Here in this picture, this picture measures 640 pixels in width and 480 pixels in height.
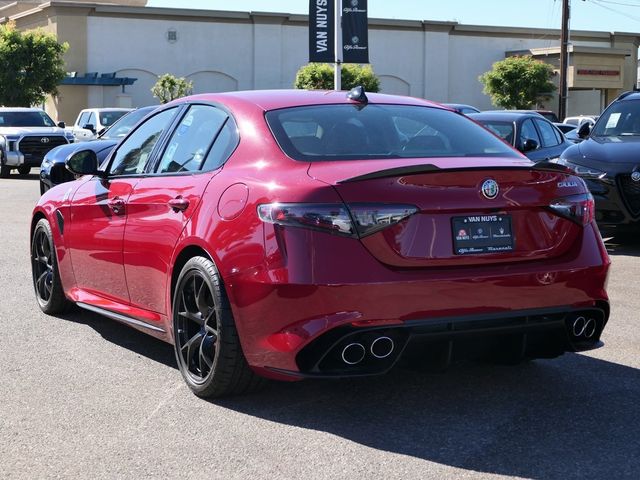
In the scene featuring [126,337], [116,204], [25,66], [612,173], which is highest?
[25,66]

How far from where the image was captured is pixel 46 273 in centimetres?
749

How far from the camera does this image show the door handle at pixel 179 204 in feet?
17.5

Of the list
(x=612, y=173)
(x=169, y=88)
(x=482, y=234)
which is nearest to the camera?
(x=482, y=234)

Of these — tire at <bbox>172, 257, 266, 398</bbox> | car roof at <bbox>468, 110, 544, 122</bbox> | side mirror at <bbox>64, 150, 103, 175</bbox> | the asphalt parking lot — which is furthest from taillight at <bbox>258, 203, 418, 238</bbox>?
car roof at <bbox>468, 110, 544, 122</bbox>

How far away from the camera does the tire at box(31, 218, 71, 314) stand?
7250mm

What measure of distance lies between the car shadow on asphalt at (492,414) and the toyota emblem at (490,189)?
106 centimetres

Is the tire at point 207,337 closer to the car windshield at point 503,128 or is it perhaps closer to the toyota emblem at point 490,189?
the toyota emblem at point 490,189

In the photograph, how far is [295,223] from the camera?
4543mm

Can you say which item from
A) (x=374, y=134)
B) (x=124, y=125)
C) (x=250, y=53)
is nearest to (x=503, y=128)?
(x=124, y=125)

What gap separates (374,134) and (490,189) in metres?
0.85

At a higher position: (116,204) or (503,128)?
(503,128)

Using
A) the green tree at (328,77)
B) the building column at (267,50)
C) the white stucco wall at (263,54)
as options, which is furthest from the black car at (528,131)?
the building column at (267,50)

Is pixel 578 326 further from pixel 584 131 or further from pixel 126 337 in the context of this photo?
pixel 584 131

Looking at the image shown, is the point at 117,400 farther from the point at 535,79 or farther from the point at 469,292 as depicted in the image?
the point at 535,79
